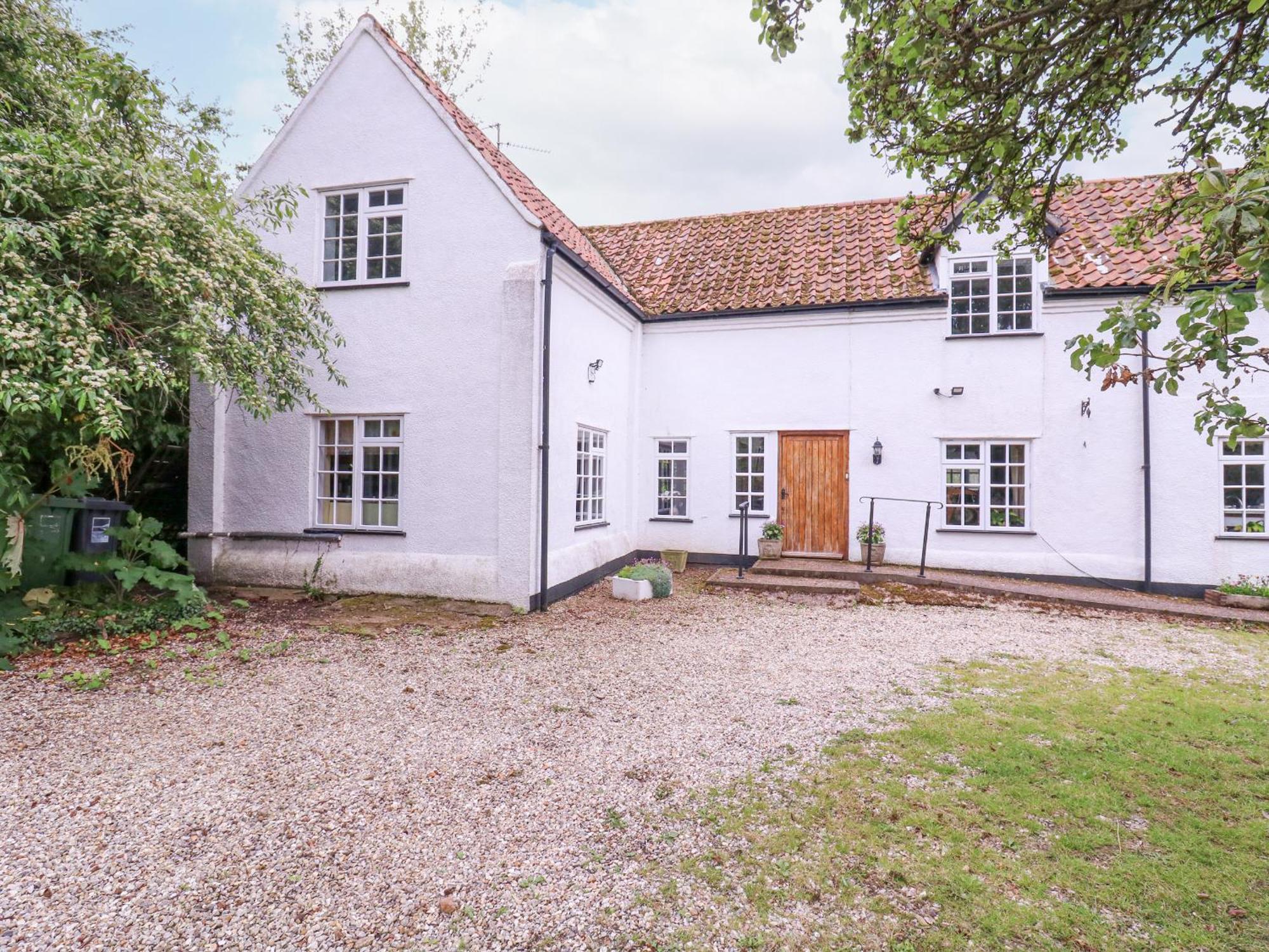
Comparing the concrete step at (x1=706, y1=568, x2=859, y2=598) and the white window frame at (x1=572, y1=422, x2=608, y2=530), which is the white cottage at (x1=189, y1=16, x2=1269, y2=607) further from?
the concrete step at (x1=706, y1=568, x2=859, y2=598)

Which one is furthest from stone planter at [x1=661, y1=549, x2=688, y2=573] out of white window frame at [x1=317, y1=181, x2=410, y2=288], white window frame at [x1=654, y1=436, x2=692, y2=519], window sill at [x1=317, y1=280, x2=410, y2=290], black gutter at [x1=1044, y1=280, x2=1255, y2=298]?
black gutter at [x1=1044, y1=280, x2=1255, y2=298]

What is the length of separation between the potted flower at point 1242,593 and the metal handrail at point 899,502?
416 cm

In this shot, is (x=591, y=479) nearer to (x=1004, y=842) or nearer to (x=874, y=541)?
(x=874, y=541)

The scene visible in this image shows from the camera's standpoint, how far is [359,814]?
11.6 ft

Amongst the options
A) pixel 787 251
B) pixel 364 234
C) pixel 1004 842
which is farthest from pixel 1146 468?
pixel 364 234

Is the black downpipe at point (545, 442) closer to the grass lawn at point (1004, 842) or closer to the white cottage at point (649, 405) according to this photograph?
the white cottage at point (649, 405)

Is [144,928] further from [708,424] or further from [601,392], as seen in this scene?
[708,424]

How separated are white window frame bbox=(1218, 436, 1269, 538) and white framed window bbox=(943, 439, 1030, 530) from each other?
2850 mm

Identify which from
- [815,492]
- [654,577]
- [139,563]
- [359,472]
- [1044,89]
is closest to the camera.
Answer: [1044,89]

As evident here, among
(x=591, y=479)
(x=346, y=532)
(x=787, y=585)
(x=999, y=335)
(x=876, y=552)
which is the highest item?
(x=999, y=335)

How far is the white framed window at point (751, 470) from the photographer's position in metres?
12.6

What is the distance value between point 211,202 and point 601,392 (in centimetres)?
606

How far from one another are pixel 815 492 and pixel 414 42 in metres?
17.1

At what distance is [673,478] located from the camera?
13.2m
